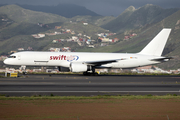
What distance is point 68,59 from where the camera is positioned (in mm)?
46344

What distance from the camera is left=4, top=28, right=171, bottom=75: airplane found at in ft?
148

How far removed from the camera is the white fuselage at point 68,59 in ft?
148

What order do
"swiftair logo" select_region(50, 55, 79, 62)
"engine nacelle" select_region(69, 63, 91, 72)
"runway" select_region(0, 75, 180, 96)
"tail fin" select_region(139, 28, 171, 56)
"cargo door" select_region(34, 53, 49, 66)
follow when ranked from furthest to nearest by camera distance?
"tail fin" select_region(139, 28, 171, 56)
"swiftair logo" select_region(50, 55, 79, 62)
"cargo door" select_region(34, 53, 49, 66)
"engine nacelle" select_region(69, 63, 91, 72)
"runway" select_region(0, 75, 180, 96)

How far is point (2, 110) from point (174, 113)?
10.7 metres

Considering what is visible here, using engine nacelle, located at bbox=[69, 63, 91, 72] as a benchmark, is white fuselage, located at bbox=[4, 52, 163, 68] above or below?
above

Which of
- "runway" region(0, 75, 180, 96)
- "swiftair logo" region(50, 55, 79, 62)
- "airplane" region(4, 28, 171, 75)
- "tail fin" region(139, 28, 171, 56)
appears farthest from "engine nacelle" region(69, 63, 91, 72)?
"tail fin" region(139, 28, 171, 56)

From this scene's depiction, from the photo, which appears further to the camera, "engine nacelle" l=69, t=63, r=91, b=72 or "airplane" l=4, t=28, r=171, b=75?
"airplane" l=4, t=28, r=171, b=75

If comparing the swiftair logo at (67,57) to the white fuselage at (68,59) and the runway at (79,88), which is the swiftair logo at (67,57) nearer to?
the white fuselage at (68,59)

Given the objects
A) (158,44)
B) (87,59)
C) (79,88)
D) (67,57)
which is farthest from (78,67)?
(158,44)

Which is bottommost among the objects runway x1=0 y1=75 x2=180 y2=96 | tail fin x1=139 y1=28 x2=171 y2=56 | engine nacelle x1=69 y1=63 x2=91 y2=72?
runway x1=0 y1=75 x2=180 y2=96

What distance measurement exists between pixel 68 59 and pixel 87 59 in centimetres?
349

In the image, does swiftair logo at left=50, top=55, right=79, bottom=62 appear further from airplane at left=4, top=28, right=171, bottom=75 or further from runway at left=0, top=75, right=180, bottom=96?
runway at left=0, top=75, right=180, bottom=96

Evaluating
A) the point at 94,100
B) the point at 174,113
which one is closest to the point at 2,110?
the point at 94,100

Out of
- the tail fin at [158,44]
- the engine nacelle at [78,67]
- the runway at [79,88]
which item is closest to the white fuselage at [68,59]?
the tail fin at [158,44]
